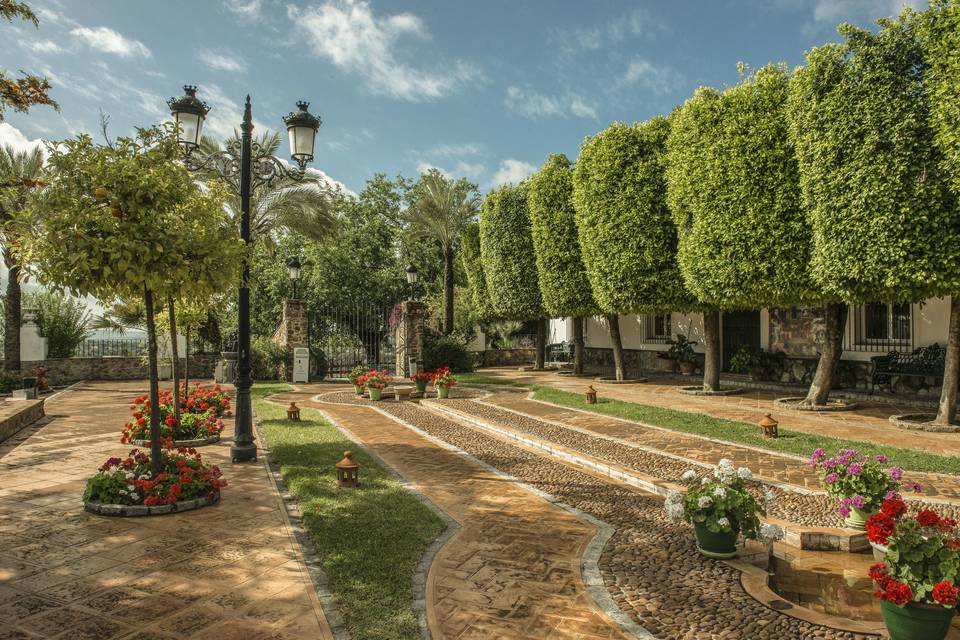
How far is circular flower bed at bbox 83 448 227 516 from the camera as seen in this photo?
230 inches

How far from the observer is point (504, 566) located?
4.68 meters

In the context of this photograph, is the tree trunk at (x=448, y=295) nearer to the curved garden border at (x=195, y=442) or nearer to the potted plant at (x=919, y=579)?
the curved garden border at (x=195, y=442)

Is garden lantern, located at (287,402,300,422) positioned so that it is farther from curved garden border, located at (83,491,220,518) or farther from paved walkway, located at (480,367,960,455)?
paved walkway, located at (480,367,960,455)

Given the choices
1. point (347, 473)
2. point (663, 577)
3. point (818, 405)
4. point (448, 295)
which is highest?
point (448, 295)

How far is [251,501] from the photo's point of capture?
6375 mm

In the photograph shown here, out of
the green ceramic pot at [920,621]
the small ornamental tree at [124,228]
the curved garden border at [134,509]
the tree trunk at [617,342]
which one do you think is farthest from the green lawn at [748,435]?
the small ornamental tree at [124,228]

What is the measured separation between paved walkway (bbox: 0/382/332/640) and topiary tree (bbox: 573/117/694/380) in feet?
39.8

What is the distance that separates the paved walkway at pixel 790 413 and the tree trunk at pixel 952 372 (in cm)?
50

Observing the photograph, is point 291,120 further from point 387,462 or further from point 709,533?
point 709,533

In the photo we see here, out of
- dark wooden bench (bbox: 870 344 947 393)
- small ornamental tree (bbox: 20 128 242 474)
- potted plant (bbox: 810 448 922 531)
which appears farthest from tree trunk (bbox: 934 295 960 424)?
small ornamental tree (bbox: 20 128 242 474)

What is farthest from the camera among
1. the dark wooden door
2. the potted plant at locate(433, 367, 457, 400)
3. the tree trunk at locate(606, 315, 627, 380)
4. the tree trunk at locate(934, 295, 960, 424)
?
the tree trunk at locate(606, 315, 627, 380)

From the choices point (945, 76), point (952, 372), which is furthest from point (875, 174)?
point (952, 372)

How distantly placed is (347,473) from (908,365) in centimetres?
1326

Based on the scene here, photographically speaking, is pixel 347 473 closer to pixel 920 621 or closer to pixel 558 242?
pixel 920 621
